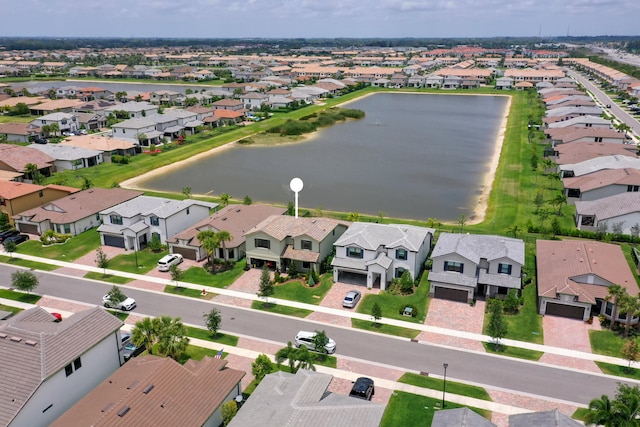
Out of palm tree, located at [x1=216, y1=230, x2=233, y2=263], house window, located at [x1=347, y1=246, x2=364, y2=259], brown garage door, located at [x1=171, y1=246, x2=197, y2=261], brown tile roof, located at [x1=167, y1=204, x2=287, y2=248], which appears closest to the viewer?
house window, located at [x1=347, y1=246, x2=364, y2=259]

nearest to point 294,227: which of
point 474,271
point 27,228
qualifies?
point 474,271

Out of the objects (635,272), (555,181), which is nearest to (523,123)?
(555,181)

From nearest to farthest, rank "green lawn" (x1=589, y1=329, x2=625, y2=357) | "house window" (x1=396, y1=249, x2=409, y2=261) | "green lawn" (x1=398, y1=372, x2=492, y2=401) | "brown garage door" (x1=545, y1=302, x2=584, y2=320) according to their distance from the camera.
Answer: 1. "green lawn" (x1=398, y1=372, x2=492, y2=401)
2. "green lawn" (x1=589, y1=329, x2=625, y2=357)
3. "brown garage door" (x1=545, y1=302, x2=584, y2=320)
4. "house window" (x1=396, y1=249, x2=409, y2=261)

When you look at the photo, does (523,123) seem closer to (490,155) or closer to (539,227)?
(490,155)

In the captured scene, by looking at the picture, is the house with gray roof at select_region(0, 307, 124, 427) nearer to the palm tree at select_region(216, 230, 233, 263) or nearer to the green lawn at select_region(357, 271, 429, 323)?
the palm tree at select_region(216, 230, 233, 263)

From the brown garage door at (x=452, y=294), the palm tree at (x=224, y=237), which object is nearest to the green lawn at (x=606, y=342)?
the brown garage door at (x=452, y=294)

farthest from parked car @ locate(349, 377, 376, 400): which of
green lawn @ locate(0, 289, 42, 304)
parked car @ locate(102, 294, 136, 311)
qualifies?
green lawn @ locate(0, 289, 42, 304)
